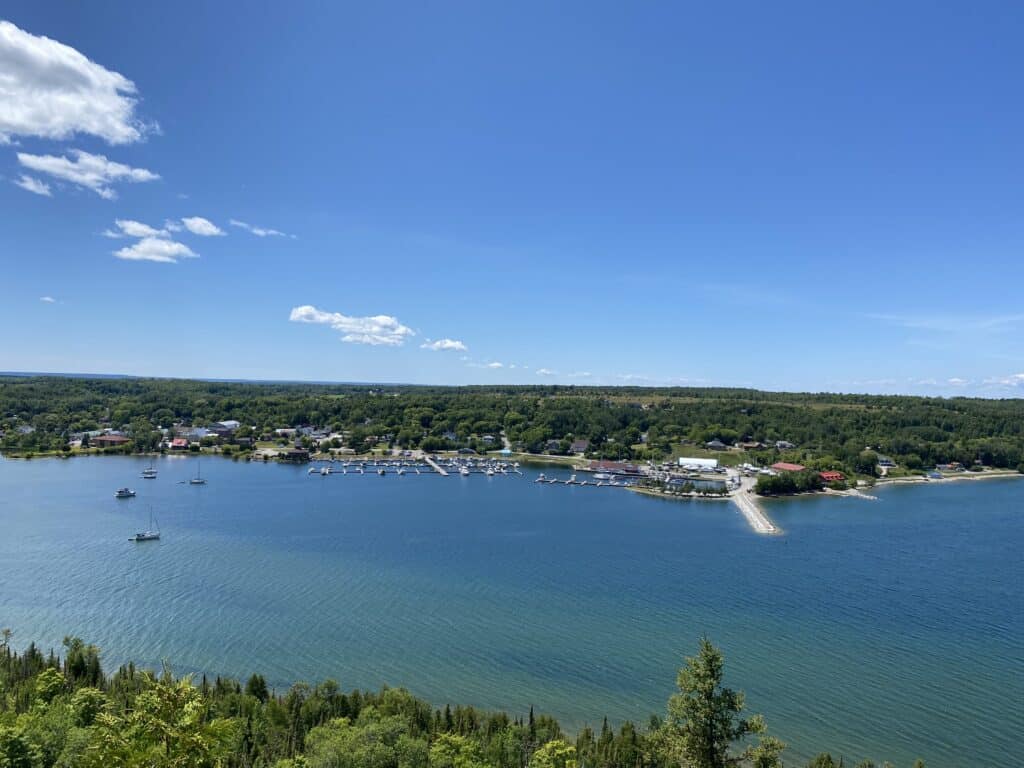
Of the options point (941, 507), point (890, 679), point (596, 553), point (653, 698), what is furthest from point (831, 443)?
point (653, 698)

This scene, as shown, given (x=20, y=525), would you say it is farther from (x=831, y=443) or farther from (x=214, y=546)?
(x=831, y=443)

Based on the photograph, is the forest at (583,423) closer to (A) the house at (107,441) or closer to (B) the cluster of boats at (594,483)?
(A) the house at (107,441)

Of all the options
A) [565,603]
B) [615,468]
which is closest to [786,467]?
[615,468]

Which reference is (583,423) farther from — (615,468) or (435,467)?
(435,467)

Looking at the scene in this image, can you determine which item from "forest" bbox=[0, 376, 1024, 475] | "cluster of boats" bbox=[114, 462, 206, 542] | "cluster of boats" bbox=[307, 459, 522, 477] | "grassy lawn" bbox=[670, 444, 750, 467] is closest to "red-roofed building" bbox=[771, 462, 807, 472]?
"forest" bbox=[0, 376, 1024, 475]

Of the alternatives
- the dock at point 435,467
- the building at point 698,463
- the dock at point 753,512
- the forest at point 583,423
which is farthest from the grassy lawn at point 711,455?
the dock at point 435,467

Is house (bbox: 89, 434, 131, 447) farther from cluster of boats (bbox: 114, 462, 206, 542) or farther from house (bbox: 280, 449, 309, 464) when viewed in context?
house (bbox: 280, 449, 309, 464)
